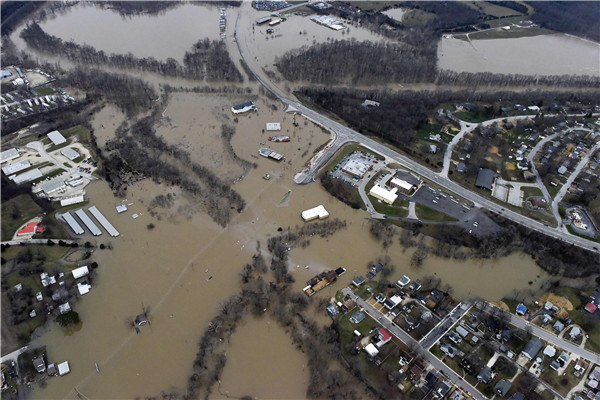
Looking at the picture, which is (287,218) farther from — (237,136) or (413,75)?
(413,75)

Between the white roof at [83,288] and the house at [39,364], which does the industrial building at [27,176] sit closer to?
the white roof at [83,288]

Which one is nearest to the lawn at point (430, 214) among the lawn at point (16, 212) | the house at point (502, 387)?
the house at point (502, 387)

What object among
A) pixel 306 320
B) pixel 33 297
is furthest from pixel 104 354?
pixel 306 320

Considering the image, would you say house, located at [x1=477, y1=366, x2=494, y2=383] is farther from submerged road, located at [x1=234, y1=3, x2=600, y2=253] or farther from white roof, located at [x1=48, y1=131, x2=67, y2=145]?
white roof, located at [x1=48, y1=131, x2=67, y2=145]

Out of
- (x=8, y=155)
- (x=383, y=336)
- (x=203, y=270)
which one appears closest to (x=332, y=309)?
(x=383, y=336)

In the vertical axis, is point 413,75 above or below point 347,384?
above

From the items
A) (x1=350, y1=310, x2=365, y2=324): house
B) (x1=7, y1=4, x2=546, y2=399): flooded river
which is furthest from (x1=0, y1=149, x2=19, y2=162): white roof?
(x1=350, y1=310, x2=365, y2=324): house
